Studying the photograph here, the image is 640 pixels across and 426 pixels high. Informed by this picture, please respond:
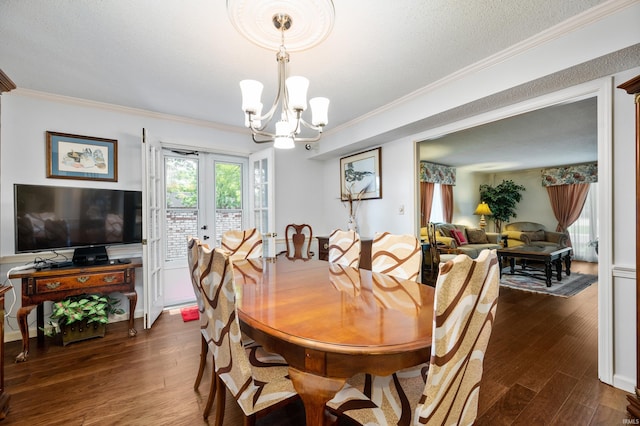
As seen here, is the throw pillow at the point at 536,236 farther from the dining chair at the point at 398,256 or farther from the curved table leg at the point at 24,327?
the curved table leg at the point at 24,327

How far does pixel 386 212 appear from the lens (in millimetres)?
3586

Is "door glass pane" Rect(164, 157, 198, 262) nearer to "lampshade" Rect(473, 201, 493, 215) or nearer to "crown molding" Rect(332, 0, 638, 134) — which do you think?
"crown molding" Rect(332, 0, 638, 134)

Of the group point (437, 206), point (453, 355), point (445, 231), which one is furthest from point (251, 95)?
point (437, 206)

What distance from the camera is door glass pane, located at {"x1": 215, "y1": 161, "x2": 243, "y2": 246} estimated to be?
4004 mm

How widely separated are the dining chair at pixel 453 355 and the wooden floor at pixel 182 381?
781 millimetres

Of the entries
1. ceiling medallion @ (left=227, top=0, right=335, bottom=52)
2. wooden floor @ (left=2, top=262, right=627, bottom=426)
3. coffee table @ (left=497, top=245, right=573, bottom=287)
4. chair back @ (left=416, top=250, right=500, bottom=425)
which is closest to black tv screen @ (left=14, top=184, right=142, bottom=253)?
wooden floor @ (left=2, top=262, right=627, bottom=426)

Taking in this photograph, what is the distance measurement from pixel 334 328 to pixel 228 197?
347 cm

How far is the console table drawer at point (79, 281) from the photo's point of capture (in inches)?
90.7

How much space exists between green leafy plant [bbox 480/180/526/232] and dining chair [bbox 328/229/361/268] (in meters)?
6.98

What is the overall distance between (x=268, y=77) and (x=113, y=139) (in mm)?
2022

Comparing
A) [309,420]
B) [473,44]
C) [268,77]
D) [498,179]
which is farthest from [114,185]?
[498,179]

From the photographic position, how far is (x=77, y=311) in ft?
8.00

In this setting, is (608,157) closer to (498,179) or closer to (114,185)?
(114,185)

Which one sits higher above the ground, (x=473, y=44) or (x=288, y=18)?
(x=473, y=44)
